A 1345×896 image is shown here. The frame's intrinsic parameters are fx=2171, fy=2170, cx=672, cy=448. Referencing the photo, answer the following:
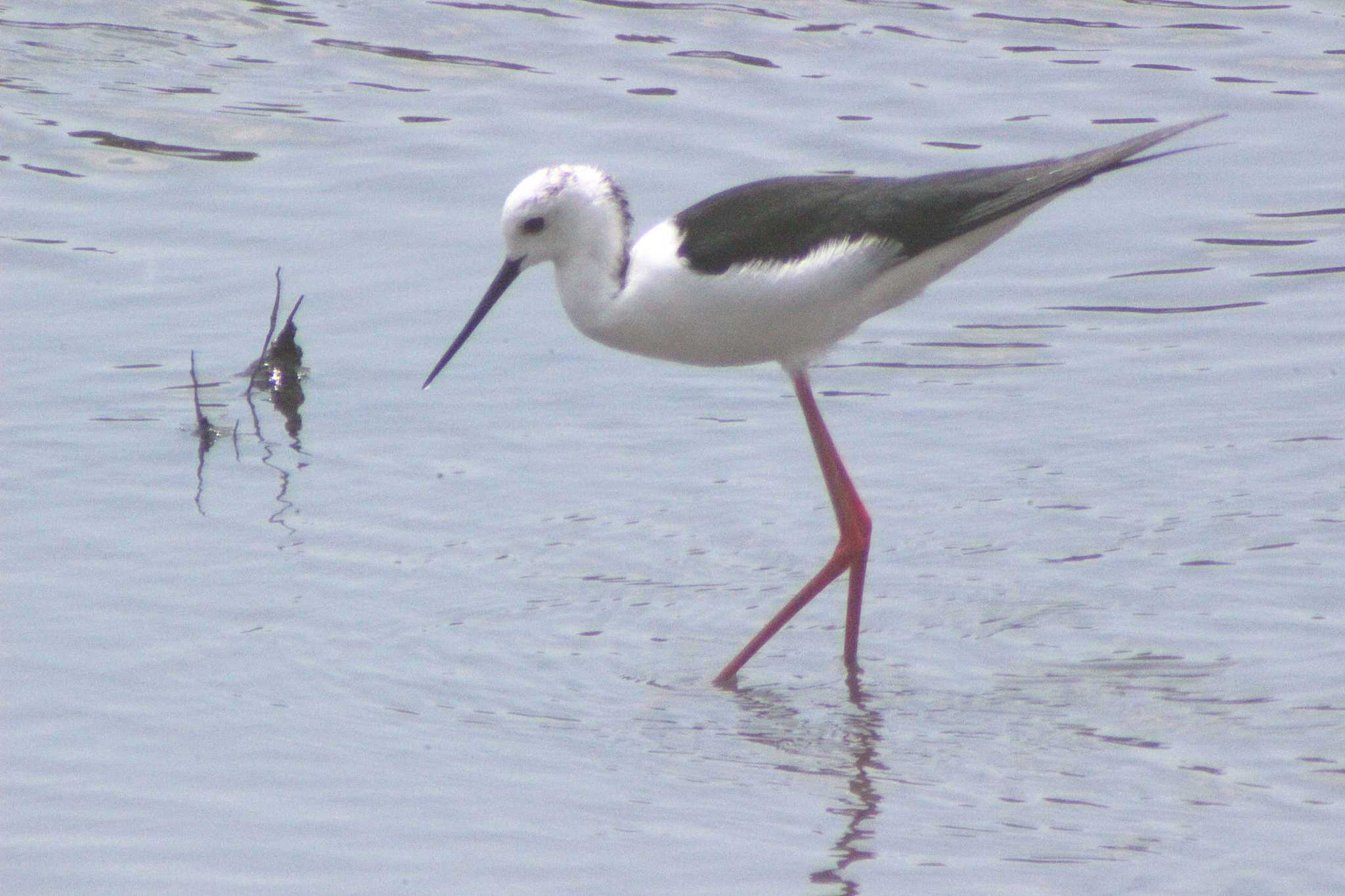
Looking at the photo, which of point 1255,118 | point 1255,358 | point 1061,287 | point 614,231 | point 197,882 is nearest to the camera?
point 197,882

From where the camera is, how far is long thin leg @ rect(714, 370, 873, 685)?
5492mm

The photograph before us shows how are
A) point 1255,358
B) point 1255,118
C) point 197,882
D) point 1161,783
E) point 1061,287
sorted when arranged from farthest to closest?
1. point 1255,118
2. point 1061,287
3. point 1255,358
4. point 1161,783
5. point 197,882

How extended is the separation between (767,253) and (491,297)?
0.80m

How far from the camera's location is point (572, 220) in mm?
5500

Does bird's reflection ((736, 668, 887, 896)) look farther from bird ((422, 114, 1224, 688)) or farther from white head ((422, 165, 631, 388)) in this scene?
white head ((422, 165, 631, 388))

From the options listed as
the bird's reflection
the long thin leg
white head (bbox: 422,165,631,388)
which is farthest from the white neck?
the bird's reflection

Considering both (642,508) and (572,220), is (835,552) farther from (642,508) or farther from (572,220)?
(572,220)

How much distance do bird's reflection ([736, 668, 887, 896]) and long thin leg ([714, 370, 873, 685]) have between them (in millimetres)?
107

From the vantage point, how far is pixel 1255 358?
738 cm

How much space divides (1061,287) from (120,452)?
3.58m

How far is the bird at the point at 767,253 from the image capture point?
5.41 metres

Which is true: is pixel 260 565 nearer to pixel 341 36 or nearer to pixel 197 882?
pixel 197 882

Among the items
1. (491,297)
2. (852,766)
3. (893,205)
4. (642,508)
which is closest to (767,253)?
(893,205)

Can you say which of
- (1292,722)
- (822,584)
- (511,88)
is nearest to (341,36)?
(511,88)
